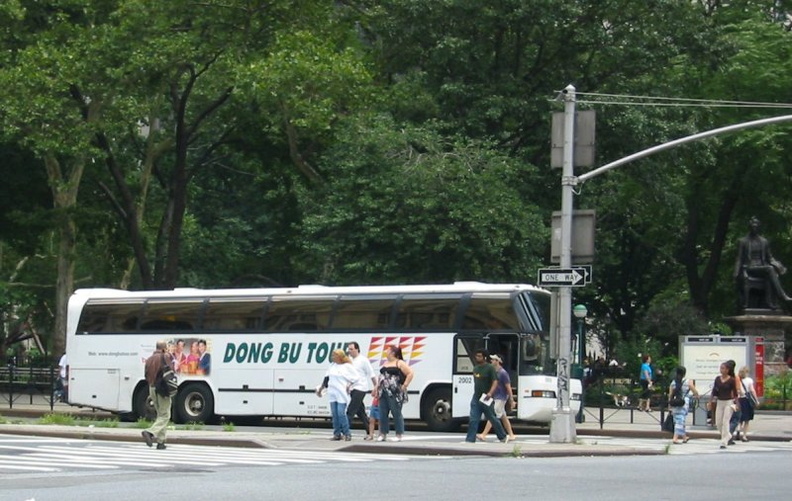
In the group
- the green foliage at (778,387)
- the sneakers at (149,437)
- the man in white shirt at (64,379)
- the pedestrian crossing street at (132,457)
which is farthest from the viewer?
the green foliage at (778,387)

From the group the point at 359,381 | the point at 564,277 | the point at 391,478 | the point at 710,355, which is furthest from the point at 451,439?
the point at 391,478

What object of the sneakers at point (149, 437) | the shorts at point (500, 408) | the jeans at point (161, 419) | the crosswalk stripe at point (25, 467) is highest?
the shorts at point (500, 408)

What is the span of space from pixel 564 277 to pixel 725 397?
13.6 feet

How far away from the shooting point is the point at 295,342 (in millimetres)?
33406

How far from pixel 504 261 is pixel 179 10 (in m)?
11.6

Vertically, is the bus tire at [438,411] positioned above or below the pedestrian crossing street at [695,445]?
above

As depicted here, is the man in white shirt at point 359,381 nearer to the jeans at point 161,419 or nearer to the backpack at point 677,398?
the jeans at point 161,419

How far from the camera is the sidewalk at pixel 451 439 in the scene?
76.6ft

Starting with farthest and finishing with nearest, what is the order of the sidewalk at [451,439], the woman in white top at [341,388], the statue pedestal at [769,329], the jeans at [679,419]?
the statue pedestal at [769,329], the jeans at [679,419], the woman in white top at [341,388], the sidewalk at [451,439]

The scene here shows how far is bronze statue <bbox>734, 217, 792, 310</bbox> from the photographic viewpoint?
4406 cm

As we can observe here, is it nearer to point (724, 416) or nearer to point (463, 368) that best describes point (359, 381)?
point (463, 368)

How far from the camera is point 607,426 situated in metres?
33.9

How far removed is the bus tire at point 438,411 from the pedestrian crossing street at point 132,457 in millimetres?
8135

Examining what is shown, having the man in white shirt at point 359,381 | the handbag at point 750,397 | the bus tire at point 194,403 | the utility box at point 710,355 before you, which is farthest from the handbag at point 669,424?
the bus tire at point 194,403
